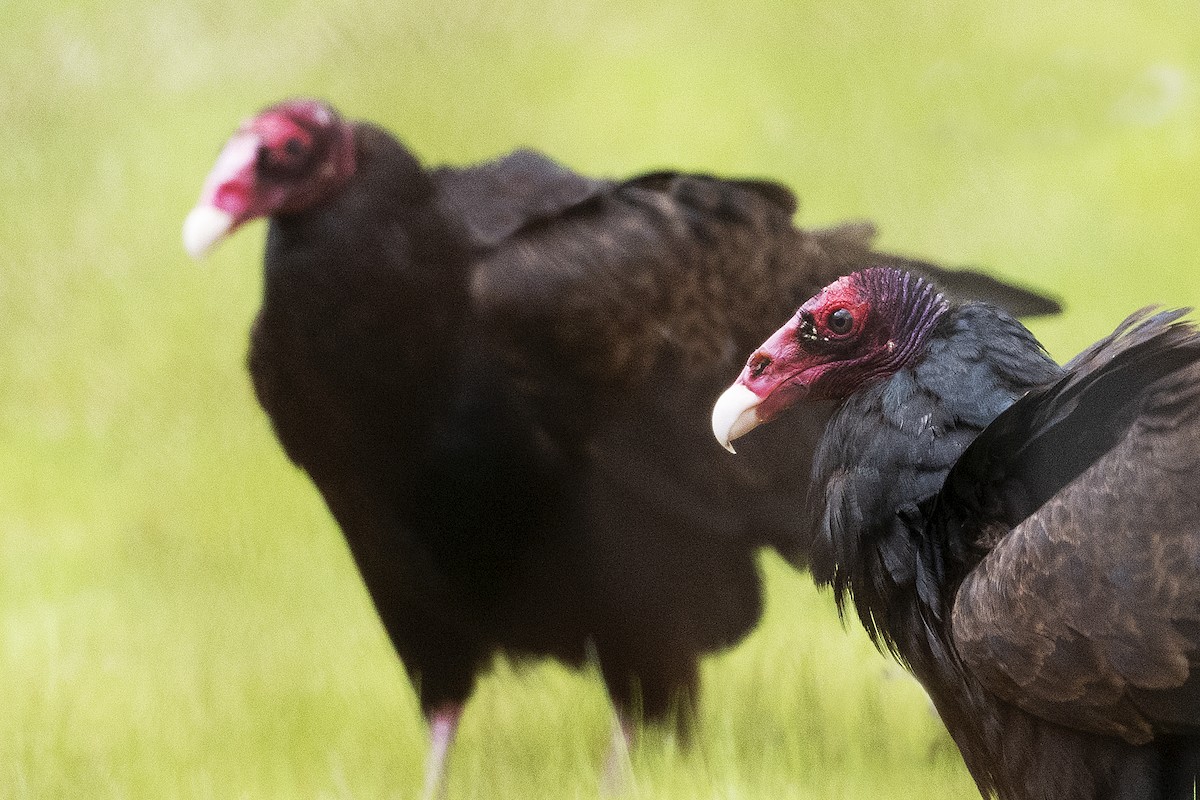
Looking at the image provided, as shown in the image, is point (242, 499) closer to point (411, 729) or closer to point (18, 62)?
point (411, 729)

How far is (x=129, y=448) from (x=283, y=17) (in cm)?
59

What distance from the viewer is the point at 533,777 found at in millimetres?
1725

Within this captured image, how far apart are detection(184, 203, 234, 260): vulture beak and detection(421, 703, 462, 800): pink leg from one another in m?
0.70

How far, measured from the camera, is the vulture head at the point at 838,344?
131 cm

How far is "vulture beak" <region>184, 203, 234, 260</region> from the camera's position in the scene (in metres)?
1.47

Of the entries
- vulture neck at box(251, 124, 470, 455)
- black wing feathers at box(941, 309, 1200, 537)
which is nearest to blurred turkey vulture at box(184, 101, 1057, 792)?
vulture neck at box(251, 124, 470, 455)

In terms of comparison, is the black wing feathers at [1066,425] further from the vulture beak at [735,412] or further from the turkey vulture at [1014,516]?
the vulture beak at [735,412]

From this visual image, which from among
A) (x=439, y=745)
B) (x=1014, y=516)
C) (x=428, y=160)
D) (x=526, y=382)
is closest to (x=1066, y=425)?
(x=1014, y=516)

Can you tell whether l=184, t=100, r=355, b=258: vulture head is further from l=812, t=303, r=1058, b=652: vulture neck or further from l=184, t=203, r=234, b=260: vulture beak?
l=812, t=303, r=1058, b=652: vulture neck

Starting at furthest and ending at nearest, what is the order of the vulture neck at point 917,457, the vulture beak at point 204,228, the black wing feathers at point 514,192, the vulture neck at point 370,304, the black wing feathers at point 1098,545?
the black wing feathers at point 514,192 → the vulture neck at point 370,304 → the vulture beak at point 204,228 → the vulture neck at point 917,457 → the black wing feathers at point 1098,545

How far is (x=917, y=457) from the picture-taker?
1242 mm

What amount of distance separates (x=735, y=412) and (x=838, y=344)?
112 millimetres

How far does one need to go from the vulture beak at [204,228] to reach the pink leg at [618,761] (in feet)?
2.43

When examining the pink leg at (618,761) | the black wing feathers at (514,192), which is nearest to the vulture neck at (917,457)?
the pink leg at (618,761)
